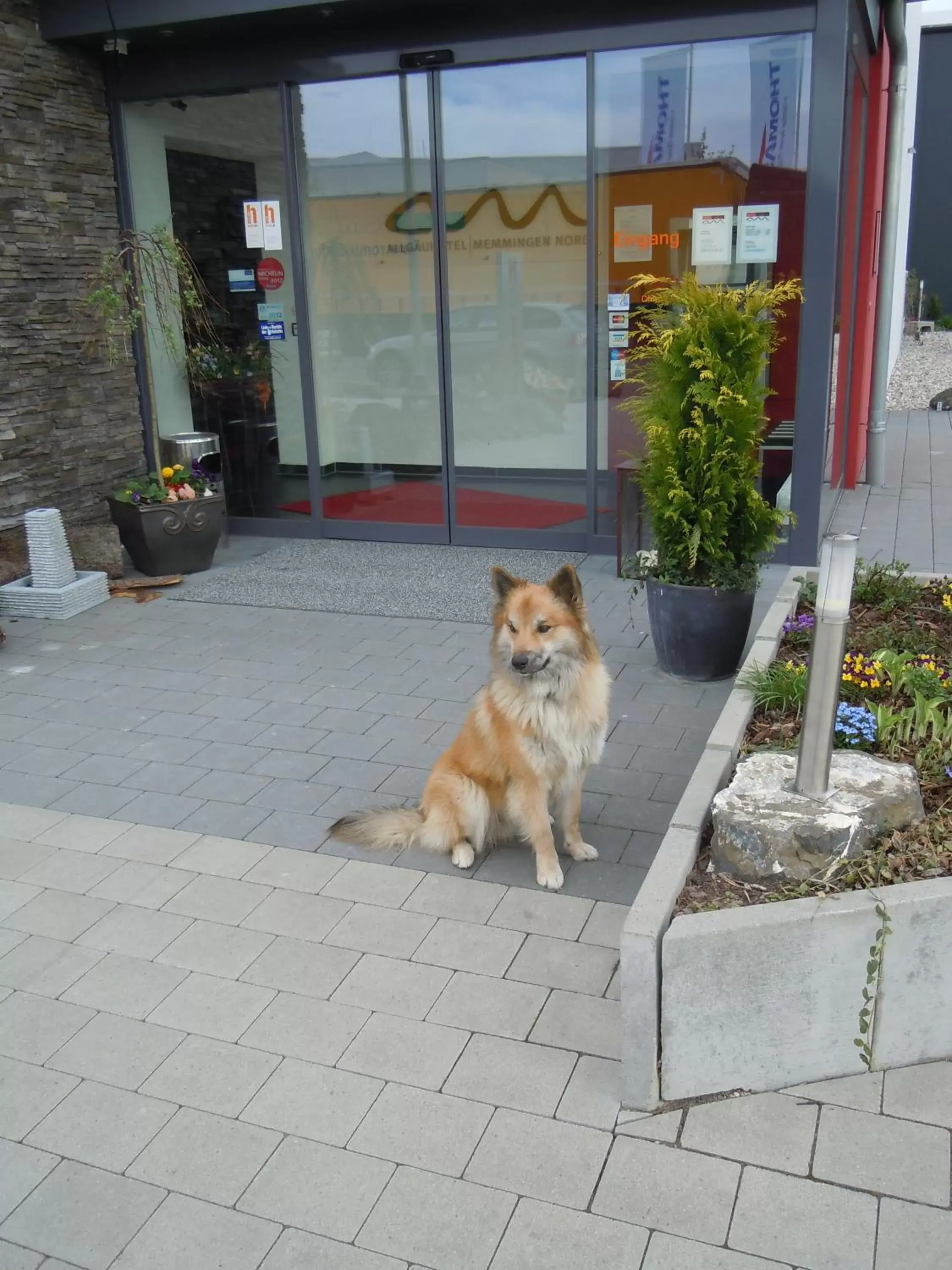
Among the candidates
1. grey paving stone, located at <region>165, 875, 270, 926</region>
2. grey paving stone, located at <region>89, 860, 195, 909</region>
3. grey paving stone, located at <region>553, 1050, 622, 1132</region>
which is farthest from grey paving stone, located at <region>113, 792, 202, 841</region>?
grey paving stone, located at <region>553, 1050, 622, 1132</region>

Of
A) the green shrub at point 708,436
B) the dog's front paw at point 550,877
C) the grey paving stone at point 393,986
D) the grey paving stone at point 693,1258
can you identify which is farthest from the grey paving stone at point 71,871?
the green shrub at point 708,436

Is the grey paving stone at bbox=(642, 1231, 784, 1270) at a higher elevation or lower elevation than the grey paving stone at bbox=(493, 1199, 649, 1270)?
higher

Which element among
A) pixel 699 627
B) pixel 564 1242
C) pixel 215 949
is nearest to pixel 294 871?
pixel 215 949

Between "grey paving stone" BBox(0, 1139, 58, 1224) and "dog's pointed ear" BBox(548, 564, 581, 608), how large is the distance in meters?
2.36

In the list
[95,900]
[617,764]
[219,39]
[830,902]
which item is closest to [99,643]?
[95,900]

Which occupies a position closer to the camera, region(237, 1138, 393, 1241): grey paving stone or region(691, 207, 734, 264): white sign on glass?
region(237, 1138, 393, 1241): grey paving stone

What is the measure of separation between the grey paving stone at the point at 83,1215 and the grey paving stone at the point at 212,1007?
0.59 m

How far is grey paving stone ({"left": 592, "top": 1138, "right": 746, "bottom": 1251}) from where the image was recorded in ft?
8.60

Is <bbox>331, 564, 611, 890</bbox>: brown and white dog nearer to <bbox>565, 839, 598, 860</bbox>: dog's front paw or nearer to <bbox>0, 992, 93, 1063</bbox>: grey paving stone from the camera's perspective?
<bbox>565, 839, 598, 860</bbox>: dog's front paw

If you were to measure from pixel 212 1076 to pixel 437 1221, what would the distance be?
892 mm

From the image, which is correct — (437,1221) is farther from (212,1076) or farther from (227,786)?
(227,786)

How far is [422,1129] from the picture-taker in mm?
2967

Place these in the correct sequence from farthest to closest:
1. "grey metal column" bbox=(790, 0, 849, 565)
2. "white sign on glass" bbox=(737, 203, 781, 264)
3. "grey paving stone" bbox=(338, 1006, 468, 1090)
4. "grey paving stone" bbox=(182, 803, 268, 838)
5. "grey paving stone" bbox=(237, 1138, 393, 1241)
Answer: "white sign on glass" bbox=(737, 203, 781, 264)
"grey metal column" bbox=(790, 0, 849, 565)
"grey paving stone" bbox=(182, 803, 268, 838)
"grey paving stone" bbox=(338, 1006, 468, 1090)
"grey paving stone" bbox=(237, 1138, 393, 1241)

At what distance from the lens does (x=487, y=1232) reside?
2.63 m
